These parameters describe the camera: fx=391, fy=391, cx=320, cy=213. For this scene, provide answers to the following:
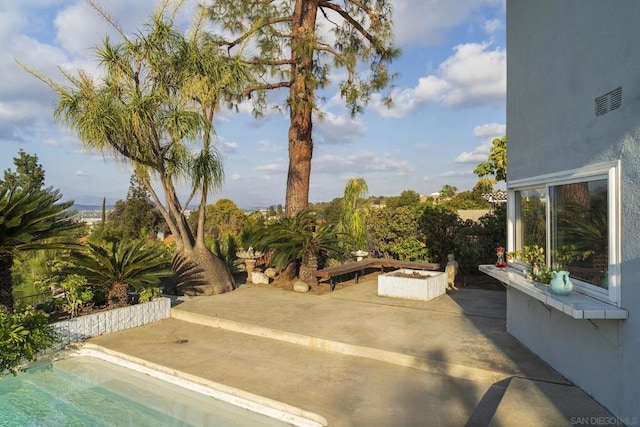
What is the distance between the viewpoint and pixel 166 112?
24.6 ft

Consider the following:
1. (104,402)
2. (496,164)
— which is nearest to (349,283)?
(104,402)

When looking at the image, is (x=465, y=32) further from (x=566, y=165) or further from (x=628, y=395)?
(x=628, y=395)

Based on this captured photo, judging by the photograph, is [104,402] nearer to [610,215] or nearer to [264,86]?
[610,215]

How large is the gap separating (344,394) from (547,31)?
4.27 metres

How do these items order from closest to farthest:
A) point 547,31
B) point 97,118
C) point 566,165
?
point 566,165, point 547,31, point 97,118

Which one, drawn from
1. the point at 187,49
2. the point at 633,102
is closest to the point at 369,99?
the point at 187,49

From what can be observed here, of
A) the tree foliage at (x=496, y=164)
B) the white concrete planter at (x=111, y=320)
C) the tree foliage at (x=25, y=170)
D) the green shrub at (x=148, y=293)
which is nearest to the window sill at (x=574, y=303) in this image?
the white concrete planter at (x=111, y=320)

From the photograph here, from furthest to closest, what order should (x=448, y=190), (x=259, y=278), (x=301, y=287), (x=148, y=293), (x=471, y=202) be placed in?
1. (x=448, y=190)
2. (x=471, y=202)
3. (x=259, y=278)
4. (x=301, y=287)
5. (x=148, y=293)

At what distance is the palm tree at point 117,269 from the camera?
20.8 ft

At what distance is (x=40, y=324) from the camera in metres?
4.72

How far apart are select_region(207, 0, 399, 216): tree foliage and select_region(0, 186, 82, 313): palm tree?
5.37 m

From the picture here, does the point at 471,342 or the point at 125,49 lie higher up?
the point at 125,49

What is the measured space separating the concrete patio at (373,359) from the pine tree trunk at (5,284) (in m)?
1.24

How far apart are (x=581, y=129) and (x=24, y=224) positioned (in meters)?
6.68
